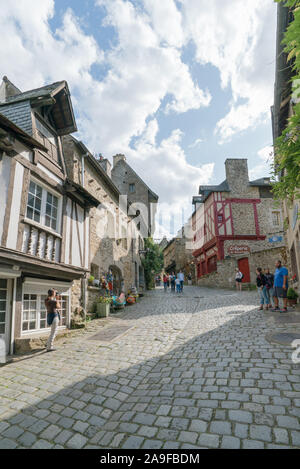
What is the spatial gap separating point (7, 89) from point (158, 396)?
1015cm

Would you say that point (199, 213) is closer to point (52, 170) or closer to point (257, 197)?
point (257, 197)

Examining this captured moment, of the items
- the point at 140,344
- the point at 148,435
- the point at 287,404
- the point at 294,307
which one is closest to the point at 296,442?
the point at 287,404

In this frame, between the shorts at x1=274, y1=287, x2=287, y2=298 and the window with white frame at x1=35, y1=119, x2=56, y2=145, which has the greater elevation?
the window with white frame at x1=35, y1=119, x2=56, y2=145

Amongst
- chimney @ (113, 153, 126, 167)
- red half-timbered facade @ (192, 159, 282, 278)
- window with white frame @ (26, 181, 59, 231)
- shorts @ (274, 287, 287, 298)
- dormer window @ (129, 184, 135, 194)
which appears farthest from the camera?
chimney @ (113, 153, 126, 167)

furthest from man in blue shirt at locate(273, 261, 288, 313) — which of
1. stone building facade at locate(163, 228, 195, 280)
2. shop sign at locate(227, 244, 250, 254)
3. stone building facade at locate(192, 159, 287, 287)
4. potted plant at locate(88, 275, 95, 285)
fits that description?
stone building facade at locate(163, 228, 195, 280)

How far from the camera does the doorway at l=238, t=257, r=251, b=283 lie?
17.7m

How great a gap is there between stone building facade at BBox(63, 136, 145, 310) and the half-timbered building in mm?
1053

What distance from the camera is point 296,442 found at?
2131 millimetres

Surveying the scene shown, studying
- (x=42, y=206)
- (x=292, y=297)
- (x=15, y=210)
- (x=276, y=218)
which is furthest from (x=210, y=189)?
(x=15, y=210)

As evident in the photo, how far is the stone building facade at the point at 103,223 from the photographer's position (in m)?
9.07

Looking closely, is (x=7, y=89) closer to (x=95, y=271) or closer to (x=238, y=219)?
(x=95, y=271)

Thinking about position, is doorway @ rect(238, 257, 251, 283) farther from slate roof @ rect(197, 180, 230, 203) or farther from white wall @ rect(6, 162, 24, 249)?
white wall @ rect(6, 162, 24, 249)

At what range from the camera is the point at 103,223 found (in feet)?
36.9

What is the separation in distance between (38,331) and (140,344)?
8.51ft
